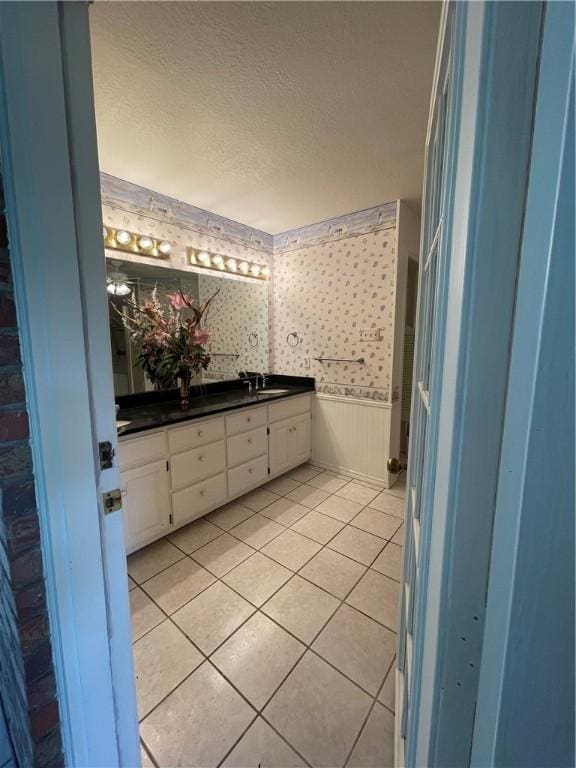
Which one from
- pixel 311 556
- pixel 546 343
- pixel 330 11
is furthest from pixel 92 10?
pixel 311 556

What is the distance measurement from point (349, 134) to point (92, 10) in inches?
46.9

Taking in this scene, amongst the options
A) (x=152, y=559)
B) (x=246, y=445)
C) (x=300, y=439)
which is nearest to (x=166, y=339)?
(x=246, y=445)

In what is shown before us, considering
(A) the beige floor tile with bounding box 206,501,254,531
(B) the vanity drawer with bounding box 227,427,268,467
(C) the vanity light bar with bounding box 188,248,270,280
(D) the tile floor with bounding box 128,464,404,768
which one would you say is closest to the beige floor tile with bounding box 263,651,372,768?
(D) the tile floor with bounding box 128,464,404,768

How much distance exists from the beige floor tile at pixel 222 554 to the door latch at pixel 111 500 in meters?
1.27

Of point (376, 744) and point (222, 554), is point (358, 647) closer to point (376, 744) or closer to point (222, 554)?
point (376, 744)

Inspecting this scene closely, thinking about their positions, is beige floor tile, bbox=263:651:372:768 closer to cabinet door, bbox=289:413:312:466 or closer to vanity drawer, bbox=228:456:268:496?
vanity drawer, bbox=228:456:268:496

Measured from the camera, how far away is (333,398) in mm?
3098

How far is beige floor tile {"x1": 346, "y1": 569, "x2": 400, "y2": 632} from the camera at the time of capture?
5.02 feet

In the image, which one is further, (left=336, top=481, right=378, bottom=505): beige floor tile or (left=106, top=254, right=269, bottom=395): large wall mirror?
(left=336, top=481, right=378, bottom=505): beige floor tile

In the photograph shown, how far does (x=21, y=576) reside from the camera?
0.67 metres

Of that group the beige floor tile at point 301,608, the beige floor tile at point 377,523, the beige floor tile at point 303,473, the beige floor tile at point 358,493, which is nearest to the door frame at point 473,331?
the beige floor tile at point 301,608

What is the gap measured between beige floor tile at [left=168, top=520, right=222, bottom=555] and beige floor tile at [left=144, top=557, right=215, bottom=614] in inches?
5.8

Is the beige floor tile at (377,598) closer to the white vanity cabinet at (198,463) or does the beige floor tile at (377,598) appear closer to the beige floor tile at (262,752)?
the beige floor tile at (262,752)

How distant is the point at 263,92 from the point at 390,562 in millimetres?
2574
